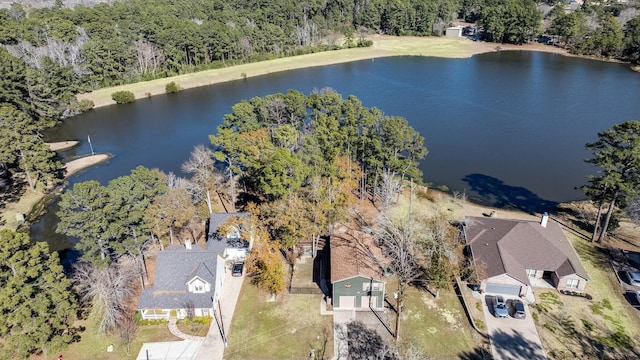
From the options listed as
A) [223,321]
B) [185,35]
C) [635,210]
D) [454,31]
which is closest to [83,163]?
[223,321]

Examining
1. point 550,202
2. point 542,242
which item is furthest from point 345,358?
point 550,202

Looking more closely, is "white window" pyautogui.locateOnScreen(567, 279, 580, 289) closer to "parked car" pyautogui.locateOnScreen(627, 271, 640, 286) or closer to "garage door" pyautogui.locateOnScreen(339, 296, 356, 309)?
"parked car" pyautogui.locateOnScreen(627, 271, 640, 286)

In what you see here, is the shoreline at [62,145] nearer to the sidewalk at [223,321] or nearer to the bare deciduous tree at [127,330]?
the sidewalk at [223,321]

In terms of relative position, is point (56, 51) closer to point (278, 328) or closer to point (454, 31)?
point (278, 328)

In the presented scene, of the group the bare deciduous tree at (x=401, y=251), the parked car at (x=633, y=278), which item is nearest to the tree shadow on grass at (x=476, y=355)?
the bare deciduous tree at (x=401, y=251)

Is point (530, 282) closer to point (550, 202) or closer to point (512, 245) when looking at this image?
point (512, 245)

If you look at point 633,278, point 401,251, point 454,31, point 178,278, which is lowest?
point 633,278
